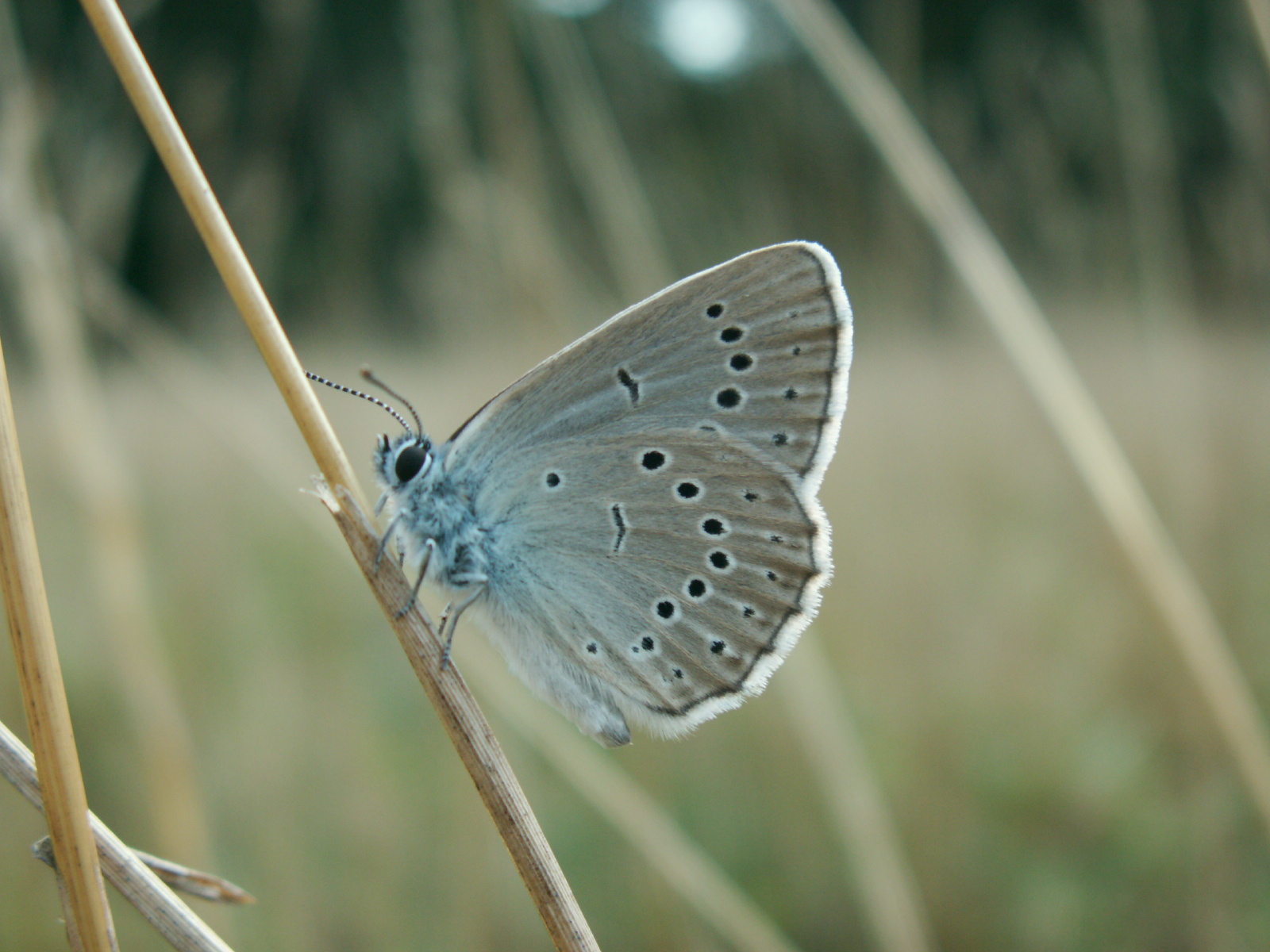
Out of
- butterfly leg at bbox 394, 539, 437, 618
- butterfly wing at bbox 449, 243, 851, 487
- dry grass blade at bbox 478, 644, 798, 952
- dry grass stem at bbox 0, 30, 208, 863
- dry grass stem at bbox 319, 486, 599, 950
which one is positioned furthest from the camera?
dry grass stem at bbox 0, 30, 208, 863

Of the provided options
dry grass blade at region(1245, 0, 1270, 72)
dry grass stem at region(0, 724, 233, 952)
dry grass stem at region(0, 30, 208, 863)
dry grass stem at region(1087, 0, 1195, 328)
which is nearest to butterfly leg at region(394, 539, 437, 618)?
dry grass stem at region(0, 724, 233, 952)

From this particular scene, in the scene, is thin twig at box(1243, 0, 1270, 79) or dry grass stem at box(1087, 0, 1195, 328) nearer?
thin twig at box(1243, 0, 1270, 79)

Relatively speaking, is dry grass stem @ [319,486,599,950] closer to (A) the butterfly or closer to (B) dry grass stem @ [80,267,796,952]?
(A) the butterfly

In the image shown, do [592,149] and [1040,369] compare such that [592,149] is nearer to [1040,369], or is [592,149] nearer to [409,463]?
[409,463]

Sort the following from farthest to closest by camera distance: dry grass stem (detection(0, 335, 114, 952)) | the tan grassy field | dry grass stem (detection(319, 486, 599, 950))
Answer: the tan grassy field, dry grass stem (detection(319, 486, 599, 950)), dry grass stem (detection(0, 335, 114, 952))

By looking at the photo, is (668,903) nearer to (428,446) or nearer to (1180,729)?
(428,446)

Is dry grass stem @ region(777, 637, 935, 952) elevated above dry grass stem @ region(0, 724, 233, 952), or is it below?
below

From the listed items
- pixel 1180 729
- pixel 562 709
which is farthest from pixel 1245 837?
pixel 562 709

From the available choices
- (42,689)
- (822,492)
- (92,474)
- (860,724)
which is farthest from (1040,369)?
(822,492)

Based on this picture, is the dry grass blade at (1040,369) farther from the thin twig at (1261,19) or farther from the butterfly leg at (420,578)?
the butterfly leg at (420,578)
